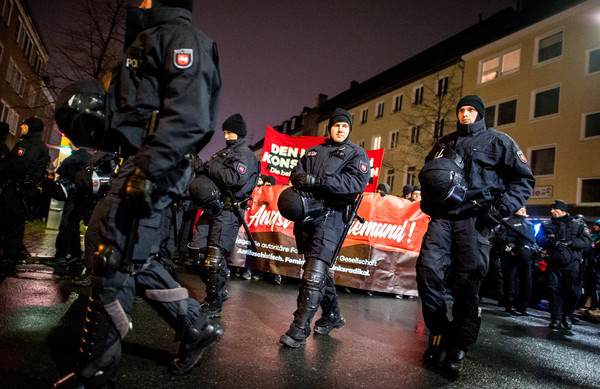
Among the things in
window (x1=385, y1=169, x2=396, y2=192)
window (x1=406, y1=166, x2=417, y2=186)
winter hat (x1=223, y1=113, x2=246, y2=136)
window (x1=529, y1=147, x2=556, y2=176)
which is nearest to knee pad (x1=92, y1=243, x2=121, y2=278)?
winter hat (x1=223, y1=113, x2=246, y2=136)

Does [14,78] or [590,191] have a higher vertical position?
[14,78]

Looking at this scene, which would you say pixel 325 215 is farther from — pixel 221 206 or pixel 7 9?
pixel 7 9

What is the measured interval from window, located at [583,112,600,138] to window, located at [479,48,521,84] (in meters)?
5.33

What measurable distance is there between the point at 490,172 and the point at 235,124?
111 inches

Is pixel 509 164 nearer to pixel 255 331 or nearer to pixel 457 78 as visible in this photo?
pixel 255 331

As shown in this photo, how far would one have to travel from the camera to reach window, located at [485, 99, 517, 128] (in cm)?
2219

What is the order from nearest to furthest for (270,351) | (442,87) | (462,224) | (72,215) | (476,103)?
1. (270,351)
2. (462,224)
3. (476,103)
4. (72,215)
5. (442,87)

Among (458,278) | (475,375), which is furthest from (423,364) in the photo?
(458,278)

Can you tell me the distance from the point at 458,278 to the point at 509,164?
1.14 metres

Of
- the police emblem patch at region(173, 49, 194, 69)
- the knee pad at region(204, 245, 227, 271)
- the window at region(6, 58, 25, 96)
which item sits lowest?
the knee pad at region(204, 245, 227, 271)

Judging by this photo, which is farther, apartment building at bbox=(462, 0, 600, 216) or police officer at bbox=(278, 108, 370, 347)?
apartment building at bbox=(462, 0, 600, 216)

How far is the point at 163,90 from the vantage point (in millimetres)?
→ 2174

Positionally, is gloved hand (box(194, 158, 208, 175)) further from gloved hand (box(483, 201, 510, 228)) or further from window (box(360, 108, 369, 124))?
window (box(360, 108, 369, 124))

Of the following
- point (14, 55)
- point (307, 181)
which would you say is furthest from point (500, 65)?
point (14, 55)
